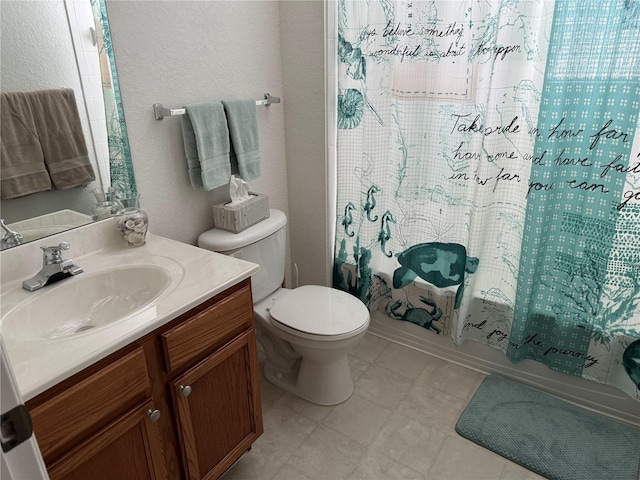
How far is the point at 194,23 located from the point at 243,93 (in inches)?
14.2

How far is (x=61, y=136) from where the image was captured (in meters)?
1.40

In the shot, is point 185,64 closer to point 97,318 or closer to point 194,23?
point 194,23

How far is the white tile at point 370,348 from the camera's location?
2.32m

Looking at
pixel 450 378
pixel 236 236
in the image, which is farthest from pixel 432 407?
pixel 236 236

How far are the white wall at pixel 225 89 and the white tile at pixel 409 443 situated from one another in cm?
89

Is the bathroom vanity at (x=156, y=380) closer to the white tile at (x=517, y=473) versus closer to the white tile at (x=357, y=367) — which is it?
the white tile at (x=357, y=367)

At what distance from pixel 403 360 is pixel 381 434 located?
0.51 meters

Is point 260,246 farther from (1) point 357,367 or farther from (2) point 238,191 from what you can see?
(1) point 357,367

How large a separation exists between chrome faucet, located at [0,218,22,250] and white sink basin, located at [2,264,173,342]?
7.0 inches

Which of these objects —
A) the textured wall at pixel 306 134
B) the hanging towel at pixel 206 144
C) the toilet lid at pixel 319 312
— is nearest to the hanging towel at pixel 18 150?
the hanging towel at pixel 206 144

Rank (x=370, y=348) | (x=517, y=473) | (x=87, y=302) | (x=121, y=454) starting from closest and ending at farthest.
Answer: (x=121, y=454)
(x=87, y=302)
(x=517, y=473)
(x=370, y=348)

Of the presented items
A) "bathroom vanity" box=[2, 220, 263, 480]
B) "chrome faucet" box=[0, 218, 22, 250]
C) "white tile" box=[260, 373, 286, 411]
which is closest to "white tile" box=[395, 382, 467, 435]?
"white tile" box=[260, 373, 286, 411]

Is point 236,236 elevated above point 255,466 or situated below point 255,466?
above

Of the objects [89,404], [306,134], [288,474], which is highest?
[306,134]
